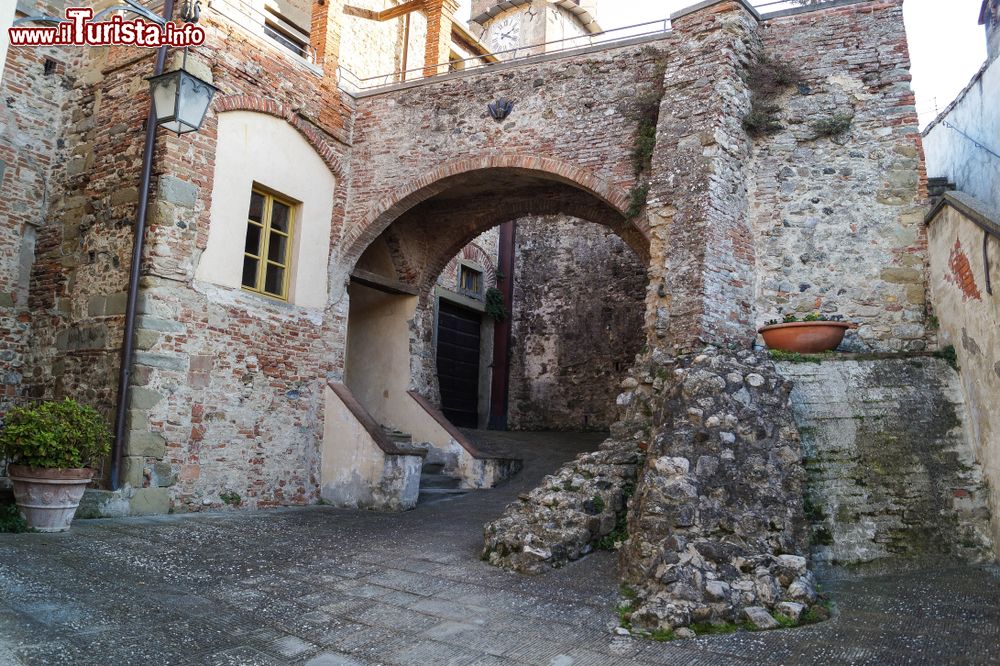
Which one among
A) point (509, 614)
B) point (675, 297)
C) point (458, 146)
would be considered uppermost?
point (458, 146)

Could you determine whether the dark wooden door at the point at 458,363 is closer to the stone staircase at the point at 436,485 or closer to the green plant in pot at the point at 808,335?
the stone staircase at the point at 436,485

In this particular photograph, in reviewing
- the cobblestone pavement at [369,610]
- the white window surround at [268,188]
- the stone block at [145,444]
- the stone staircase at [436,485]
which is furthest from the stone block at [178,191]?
the stone staircase at [436,485]

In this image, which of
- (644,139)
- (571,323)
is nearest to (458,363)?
(571,323)

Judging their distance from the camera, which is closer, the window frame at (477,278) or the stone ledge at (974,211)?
the stone ledge at (974,211)

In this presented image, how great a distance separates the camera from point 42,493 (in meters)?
5.33

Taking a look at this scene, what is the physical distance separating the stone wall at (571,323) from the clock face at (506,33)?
853 centimetres

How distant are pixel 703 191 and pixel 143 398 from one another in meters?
5.46

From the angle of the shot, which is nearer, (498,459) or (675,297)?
(675,297)

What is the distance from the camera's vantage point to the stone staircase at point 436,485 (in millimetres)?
8694

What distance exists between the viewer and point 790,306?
23.1 ft

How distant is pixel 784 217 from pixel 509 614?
496 cm

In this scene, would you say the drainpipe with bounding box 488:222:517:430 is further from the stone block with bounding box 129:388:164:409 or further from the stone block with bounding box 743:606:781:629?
the stone block with bounding box 743:606:781:629

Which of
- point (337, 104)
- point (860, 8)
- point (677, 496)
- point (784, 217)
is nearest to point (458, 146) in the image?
point (337, 104)

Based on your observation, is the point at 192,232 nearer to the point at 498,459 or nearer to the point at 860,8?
the point at 498,459
